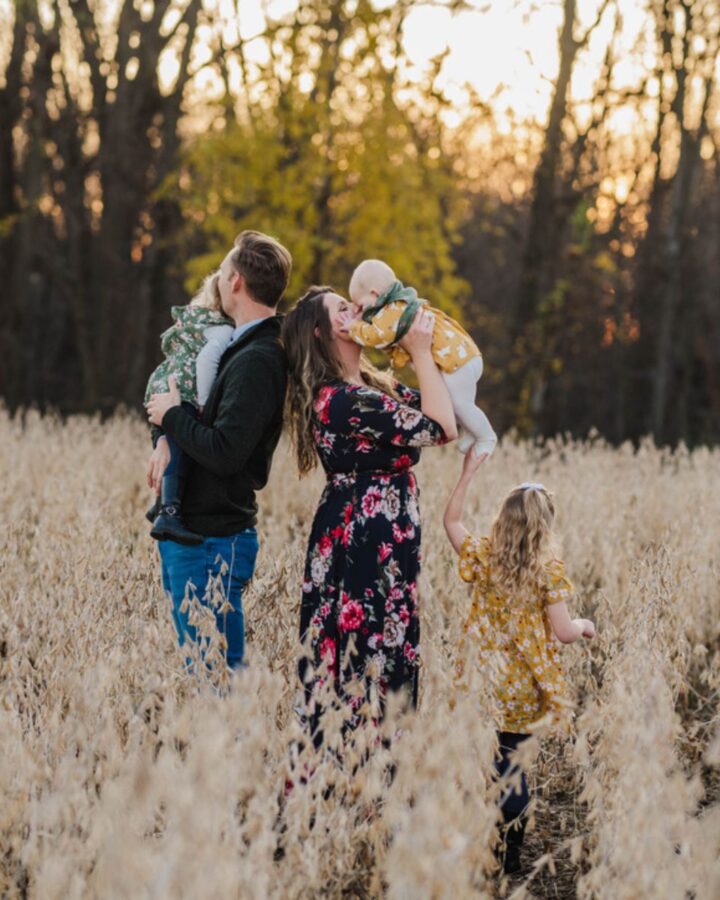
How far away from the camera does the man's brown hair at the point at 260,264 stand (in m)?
3.29

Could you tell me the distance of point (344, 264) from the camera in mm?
13125

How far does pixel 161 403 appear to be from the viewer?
3.30 m

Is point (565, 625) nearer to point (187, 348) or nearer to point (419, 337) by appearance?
point (419, 337)

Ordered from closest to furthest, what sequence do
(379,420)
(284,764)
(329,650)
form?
(284,764) → (379,420) → (329,650)

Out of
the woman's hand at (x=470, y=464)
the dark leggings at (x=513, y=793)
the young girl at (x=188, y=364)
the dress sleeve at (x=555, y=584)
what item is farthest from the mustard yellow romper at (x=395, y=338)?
the dark leggings at (x=513, y=793)

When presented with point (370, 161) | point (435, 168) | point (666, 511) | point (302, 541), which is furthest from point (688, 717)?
point (435, 168)

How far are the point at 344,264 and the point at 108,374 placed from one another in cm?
484

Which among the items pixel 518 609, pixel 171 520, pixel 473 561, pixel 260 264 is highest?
pixel 260 264

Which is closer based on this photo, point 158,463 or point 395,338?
point 395,338

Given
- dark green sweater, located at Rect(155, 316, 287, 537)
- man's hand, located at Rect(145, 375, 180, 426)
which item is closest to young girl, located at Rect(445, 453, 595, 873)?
dark green sweater, located at Rect(155, 316, 287, 537)

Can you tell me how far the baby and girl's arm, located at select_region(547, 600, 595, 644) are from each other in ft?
1.70

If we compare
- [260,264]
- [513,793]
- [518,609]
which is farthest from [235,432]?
[513,793]

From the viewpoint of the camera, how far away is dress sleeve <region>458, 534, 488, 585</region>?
3.35 m

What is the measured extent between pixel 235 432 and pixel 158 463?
30 cm
